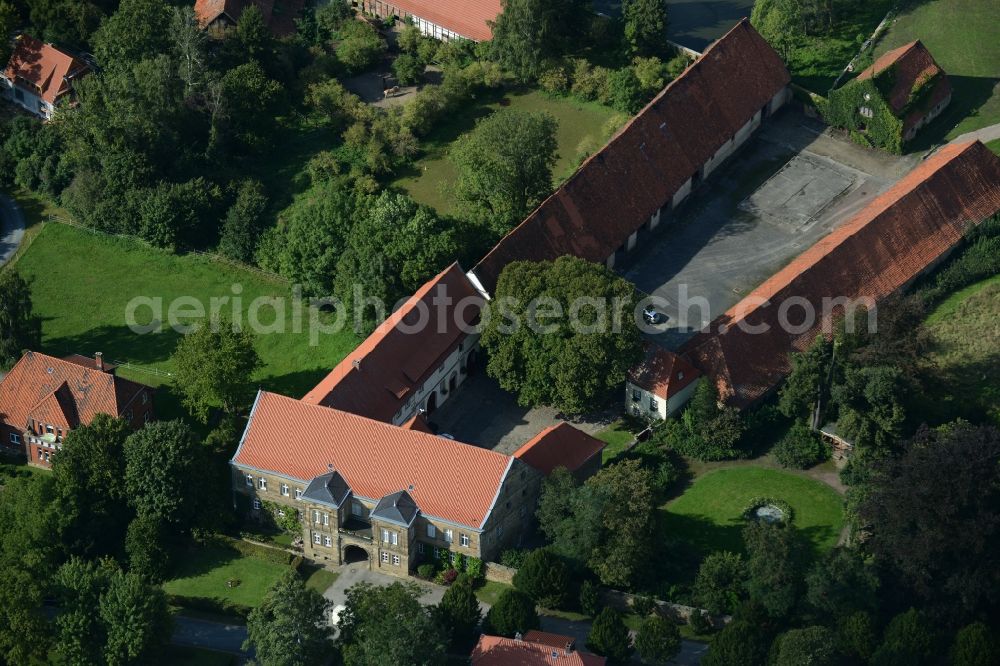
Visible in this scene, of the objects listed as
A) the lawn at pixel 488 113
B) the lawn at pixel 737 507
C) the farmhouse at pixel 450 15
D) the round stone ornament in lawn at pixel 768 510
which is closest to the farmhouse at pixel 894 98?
the lawn at pixel 488 113

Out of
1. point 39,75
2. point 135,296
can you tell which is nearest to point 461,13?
point 39,75

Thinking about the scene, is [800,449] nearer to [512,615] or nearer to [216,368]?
[512,615]

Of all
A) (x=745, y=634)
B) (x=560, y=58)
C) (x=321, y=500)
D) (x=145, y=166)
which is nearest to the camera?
(x=745, y=634)

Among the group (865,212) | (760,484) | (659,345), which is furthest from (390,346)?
(865,212)

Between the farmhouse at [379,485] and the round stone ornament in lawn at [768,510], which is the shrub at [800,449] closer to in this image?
the round stone ornament in lawn at [768,510]

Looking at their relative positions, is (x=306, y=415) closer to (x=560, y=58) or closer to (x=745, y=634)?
(x=745, y=634)

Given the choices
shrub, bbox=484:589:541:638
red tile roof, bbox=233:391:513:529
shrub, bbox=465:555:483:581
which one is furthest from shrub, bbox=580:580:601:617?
red tile roof, bbox=233:391:513:529
